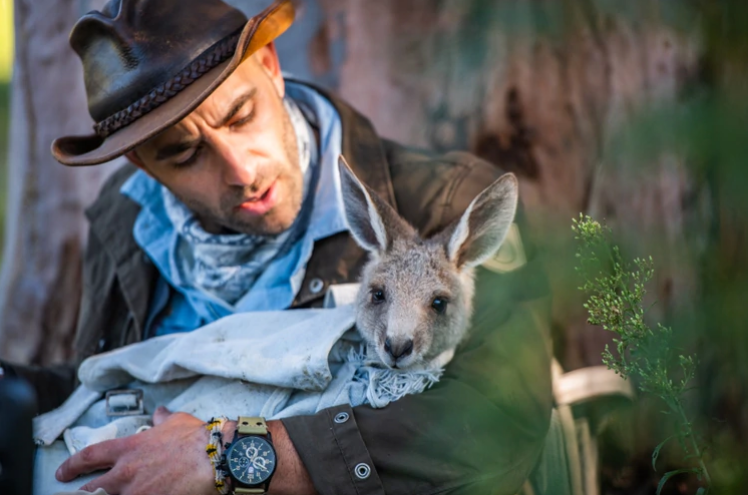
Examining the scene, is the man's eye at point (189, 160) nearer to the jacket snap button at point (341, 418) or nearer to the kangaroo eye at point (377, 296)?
the kangaroo eye at point (377, 296)

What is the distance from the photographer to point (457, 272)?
2.71 metres

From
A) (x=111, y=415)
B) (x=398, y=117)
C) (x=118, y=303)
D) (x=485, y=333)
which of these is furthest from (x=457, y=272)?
(x=398, y=117)

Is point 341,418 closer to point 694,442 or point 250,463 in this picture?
point 250,463

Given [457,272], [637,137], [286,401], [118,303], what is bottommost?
[118,303]

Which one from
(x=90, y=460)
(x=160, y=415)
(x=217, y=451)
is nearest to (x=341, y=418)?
(x=217, y=451)

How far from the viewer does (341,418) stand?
92.6 inches

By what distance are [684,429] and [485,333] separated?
Answer: 2.61 feet

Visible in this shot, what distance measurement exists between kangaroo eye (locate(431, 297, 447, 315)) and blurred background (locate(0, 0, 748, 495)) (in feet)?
1.27

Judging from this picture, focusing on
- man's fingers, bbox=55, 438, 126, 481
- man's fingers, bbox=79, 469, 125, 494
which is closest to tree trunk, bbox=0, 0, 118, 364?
man's fingers, bbox=55, 438, 126, 481

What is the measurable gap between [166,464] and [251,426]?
281 millimetres

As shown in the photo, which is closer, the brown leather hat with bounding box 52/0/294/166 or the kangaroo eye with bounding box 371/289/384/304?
the kangaroo eye with bounding box 371/289/384/304

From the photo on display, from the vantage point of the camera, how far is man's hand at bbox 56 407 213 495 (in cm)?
232

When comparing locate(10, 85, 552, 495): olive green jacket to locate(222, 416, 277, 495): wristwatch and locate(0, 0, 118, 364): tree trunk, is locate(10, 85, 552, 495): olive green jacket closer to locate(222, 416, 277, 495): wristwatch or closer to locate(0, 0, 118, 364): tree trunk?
locate(222, 416, 277, 495): wristwatch

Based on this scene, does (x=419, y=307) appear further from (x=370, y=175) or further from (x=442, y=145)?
(x=442, y=145)
